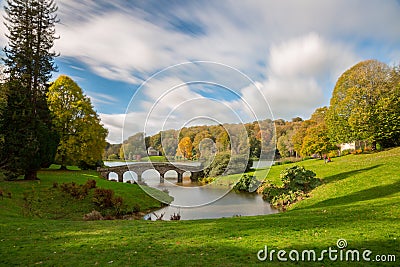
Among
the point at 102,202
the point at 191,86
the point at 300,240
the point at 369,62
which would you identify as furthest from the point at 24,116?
the point at 369,62

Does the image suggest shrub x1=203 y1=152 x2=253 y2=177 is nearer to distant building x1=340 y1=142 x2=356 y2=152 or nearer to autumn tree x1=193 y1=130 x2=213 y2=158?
autumn tree x1=193 y1=130 x2=213 y2=158

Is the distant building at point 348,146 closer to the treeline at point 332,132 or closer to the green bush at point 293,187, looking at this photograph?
the treeline at point 332,132

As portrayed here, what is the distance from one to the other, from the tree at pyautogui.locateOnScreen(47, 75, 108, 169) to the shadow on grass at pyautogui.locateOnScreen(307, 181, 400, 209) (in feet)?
95.5

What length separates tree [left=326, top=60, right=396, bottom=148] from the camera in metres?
34.8

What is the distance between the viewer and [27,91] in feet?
80.1

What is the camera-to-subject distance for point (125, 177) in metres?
44.8

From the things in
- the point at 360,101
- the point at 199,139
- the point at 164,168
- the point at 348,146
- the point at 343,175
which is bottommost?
the point at 343,175

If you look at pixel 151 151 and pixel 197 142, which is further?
pixel 197 142

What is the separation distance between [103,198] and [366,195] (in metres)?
18.5

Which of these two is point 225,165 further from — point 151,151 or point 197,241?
point 197,241

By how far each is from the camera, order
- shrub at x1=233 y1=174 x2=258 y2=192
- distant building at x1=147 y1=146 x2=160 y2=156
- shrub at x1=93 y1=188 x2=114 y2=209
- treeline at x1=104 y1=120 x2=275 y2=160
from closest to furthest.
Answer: treeline at x1=104 y1=120 x2=275 y2=160
distant building at x1=147 y1=146 x2=160 y2=156
shrub at x1=93 y1=188 x2=114 y2=209
shrub at x1=233 y1=174 x2=258 y2=192

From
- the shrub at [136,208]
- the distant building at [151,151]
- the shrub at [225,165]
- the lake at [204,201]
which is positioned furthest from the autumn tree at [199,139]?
the shrub at [136,208]

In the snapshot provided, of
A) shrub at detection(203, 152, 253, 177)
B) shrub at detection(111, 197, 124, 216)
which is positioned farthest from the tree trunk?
shrub at detection(203, 152, 253, 177)

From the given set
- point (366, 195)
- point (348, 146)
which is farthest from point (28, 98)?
point (348, 146)
